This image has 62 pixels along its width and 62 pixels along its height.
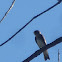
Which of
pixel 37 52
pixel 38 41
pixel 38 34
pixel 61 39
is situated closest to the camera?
pixel 61 39

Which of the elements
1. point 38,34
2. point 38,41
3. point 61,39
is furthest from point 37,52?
point 38,34

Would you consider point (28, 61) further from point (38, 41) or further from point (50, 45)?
point (38, 41)

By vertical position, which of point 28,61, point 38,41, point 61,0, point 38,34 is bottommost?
point 28,61

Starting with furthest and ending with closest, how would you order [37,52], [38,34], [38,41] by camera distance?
[38,34] → [38,41] → [37,52]

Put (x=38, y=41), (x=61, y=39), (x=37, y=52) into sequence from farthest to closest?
(x=38, y=41) < (x=37, y=52) < (x=61, y=39)

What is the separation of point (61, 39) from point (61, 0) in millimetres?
401

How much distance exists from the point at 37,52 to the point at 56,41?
0.27 m

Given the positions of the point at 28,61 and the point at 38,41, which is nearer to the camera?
the point at 28,61

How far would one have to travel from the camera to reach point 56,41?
2.37m

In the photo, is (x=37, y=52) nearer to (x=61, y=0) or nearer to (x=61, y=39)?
(x=61, y=39)

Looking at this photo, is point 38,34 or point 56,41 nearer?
point 56,41

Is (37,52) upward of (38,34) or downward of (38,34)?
downward

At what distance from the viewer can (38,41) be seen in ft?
29.3

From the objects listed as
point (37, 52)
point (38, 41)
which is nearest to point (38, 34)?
point (38, 41)
